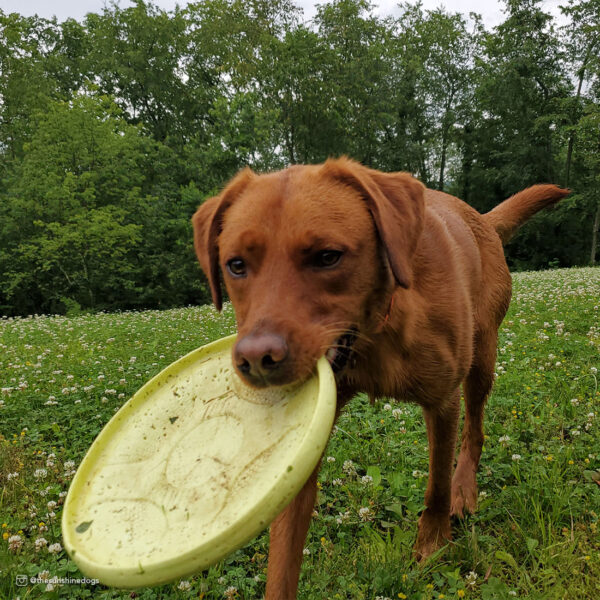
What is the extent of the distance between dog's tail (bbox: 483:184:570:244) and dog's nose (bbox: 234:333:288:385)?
3.27m

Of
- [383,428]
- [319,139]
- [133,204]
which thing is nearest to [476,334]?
[383,428]

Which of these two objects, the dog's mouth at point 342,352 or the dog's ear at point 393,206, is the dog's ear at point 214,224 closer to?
the dog's ear at point 393,206

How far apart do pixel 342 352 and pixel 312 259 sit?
0.52 metres

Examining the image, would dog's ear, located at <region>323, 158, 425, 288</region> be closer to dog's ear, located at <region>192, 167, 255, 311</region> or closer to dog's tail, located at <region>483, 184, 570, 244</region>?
dog's ear, located at <region>192, 167, 255, 311</region>

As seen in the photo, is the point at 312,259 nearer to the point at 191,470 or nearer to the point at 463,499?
the point at 191,470

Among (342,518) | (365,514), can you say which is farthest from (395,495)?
(342,518)

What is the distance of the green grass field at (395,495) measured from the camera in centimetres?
240

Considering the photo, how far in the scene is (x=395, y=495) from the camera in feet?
10.5

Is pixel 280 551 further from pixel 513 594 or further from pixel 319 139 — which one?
pixel 319 139

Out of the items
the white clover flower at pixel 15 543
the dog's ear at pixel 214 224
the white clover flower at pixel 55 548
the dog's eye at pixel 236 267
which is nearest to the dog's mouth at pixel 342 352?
the dog's eye at pixel 236 267

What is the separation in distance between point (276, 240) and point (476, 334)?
2.14m

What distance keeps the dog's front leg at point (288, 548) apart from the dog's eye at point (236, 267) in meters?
Result: 1.12

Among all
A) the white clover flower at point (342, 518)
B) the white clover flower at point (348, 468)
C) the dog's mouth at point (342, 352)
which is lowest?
the white clover flower at point (348, 468)

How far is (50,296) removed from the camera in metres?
24.3
